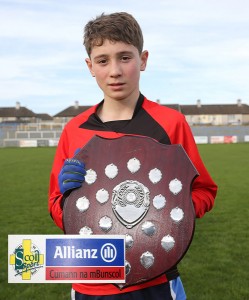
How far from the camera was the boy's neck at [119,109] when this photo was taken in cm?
190

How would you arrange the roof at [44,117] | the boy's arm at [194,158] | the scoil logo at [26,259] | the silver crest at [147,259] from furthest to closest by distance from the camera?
the roof at [44,117] → the boy's arm at [194,158] → the silver crest at [147,259] → the scoil logo at [26,259]

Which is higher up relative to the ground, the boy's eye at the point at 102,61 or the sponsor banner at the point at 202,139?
the sponsor banner at the point at 202,139

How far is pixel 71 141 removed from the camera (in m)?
1.94

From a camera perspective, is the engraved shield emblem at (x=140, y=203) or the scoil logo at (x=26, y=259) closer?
the scoil logo at (x=26, y=259)

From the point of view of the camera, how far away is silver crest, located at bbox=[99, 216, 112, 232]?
1557 millimetres

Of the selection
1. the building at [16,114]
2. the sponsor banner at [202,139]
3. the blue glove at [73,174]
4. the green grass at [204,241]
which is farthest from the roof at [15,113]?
the blue glove at [73,174]

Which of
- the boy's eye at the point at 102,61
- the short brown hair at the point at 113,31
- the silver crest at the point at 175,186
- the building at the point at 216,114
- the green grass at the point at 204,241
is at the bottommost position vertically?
the green grass at the point at 204,241

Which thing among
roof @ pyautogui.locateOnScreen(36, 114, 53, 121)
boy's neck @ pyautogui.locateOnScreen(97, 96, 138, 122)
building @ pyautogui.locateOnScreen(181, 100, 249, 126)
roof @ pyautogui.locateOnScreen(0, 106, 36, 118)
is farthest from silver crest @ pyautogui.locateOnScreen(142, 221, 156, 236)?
roof @ pyautogui.locateOnScreen(36, 114, 53, 121)

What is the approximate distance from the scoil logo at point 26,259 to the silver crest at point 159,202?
1.43 feet

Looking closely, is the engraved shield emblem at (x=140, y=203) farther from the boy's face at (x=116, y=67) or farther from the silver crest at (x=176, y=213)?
the boy's face at (x=116, y=67)

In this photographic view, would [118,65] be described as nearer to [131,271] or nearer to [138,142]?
[138,142]

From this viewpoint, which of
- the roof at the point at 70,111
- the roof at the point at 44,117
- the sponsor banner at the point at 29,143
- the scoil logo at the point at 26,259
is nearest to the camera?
the scoil logo at the point at 26,259

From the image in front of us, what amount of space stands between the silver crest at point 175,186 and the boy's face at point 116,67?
47cm

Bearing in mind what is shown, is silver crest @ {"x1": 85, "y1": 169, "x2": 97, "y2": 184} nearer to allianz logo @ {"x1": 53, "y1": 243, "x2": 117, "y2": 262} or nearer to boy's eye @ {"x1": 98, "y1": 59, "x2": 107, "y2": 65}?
allianz logo @ {"x1": 53, "y1": 243, "x2": 117, "y2": 262}
